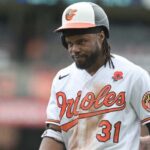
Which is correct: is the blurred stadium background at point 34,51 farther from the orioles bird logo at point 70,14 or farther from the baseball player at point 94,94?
the orioles bird logo at point 70,14

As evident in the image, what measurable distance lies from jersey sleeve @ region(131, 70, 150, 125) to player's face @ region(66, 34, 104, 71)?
1.14 feet

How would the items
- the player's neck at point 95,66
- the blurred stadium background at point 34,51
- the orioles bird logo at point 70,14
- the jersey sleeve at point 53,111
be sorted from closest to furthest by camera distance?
1. the orioles bird logo at point 70,14
2. the player's neck at point 95,66
3. the jersey sleeve at point 53,111
4. the blurred stadium background at point 34,51

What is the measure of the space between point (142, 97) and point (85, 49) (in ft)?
1.71

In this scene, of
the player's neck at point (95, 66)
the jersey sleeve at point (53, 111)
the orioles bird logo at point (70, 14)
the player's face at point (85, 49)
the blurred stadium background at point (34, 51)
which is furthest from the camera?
the blurred stadium background at point (34, 51)

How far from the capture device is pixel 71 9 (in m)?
6.20

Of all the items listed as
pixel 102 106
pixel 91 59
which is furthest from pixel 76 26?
pixel 102 106

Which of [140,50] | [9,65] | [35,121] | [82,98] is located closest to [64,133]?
[82,98]

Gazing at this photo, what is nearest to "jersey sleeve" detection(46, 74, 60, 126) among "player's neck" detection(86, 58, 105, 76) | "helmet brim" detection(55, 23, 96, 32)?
"player's neck" detection(86, 58, 105, 76)

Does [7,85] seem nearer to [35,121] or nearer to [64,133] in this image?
[35,121]

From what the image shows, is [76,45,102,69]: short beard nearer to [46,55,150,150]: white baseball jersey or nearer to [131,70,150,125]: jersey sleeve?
[46,55,150,150]: white baseball jersey

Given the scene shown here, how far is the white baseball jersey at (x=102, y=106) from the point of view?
618 cm

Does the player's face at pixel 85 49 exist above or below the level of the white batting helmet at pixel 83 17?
below

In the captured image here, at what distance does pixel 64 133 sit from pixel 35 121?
42.4 feet

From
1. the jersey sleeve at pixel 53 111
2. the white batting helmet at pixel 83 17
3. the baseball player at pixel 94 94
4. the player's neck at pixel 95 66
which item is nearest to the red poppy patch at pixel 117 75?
the baseball player at pixel 94 94
